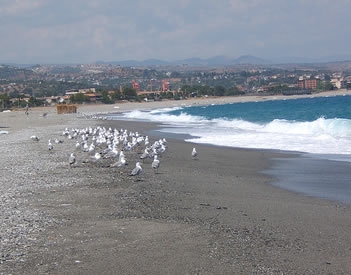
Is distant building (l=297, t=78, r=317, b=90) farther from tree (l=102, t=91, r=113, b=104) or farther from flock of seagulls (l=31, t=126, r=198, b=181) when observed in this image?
flock of seagulls (l=31, t=126, r=198, b=181)

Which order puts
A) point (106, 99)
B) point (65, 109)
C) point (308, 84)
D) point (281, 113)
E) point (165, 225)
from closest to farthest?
point (165, 225), point (281, 113), point (65, 109), point (106, 99), point (308, 84)

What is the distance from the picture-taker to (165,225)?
877 centimetres

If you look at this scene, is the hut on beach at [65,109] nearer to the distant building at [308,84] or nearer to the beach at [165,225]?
the beach at [165,225]

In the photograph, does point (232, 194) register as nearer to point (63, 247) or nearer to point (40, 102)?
point (63, 247)

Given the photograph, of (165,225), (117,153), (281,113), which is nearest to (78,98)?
(281,113)

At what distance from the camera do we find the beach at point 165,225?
6.86 meters

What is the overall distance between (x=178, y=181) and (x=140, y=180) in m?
0.89

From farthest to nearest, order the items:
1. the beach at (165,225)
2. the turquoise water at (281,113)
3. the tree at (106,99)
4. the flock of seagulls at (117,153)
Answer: the tree at (106,99) < the turquoise water at (281,113) < the flock of seagulls at (117,153) < the beach at (165,225)

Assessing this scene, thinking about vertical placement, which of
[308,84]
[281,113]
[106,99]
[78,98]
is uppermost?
[281,113]

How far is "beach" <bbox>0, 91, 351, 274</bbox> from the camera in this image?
22.5 ft

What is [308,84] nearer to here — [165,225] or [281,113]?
[281,113]

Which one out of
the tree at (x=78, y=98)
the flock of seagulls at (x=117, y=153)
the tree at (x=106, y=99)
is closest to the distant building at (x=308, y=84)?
the tree at (x=106, y=99)

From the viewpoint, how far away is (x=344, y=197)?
11.0 m

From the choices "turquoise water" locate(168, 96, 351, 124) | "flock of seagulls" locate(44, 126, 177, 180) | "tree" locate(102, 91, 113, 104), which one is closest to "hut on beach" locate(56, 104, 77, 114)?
"turquoise water" locate(168, 96, 351, 124)
